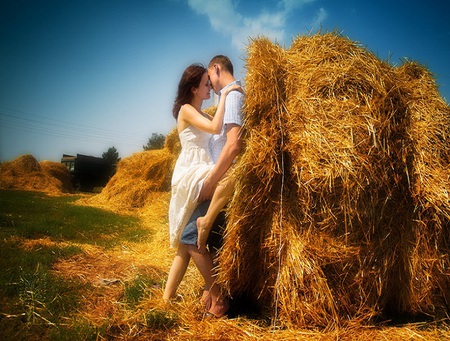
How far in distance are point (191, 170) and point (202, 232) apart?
61 cm

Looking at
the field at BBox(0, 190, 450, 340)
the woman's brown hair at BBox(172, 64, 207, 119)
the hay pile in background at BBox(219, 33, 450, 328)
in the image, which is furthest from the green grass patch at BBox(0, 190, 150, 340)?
the woman's brown hair at BBox(172, 64, 207, 119)

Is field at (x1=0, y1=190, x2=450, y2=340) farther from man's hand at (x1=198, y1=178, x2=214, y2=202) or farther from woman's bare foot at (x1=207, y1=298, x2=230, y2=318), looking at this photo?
man's hand at (x1=198, y1=178, x2=214, y2=202)

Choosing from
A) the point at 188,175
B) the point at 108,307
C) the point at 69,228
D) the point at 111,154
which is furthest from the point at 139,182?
the point at 111,154

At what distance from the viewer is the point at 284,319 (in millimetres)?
2564

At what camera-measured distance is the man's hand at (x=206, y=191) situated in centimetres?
279

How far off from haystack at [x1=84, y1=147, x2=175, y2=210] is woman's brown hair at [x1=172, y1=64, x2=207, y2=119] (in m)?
9.04

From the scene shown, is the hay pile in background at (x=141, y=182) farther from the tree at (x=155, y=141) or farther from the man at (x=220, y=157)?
the tree at (x=155, y=141)

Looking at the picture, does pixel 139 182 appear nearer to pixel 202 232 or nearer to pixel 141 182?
pixel 141 182

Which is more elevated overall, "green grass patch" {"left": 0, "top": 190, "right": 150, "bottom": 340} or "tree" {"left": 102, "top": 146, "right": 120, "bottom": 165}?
"tree" {"left": 102, "top": 146, "right": 120, "bottom": 165}

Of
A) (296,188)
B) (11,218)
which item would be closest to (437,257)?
(296,188)

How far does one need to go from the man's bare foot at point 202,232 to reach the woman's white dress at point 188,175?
0.66 ft

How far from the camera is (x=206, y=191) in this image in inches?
111

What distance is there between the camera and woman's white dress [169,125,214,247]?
283 centimetres

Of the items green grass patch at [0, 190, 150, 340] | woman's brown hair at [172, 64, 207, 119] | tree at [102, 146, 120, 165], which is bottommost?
green grass patch at [0, 190, 150, 340]
